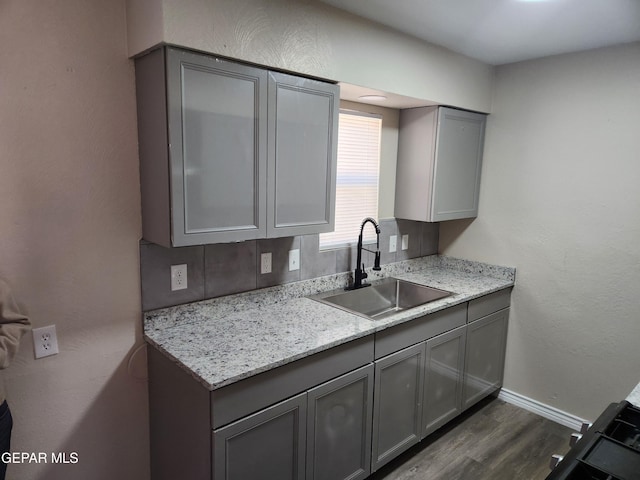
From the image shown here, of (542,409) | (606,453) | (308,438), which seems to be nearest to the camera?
(606,453)

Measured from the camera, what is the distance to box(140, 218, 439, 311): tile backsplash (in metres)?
1.96

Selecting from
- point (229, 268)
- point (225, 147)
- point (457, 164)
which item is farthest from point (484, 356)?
point (225, 147)

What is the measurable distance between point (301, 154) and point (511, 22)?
4.13ft

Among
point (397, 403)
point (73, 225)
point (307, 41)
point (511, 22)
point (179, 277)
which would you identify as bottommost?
point (397, 403)

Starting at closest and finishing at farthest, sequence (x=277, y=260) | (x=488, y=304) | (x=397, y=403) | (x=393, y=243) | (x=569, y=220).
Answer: (x=397, y=403)
(x=277, y=260)
(x=569, y=220)
(x=488, y=304)
(x=393, y=243)

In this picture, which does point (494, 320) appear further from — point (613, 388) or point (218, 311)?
point (218, 311)

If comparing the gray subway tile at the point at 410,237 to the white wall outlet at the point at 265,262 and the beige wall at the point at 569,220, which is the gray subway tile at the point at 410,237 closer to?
the beige wall at the point at 569,220

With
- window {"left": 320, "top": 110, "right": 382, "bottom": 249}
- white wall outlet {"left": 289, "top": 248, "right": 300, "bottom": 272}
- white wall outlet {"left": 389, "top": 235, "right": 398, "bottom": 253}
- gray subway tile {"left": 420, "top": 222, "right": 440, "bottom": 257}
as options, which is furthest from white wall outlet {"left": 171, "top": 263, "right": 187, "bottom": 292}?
gray subway tile {"left": 420, "top": 222, "right": 440, "bottom": 257}

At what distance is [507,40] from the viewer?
2.43m

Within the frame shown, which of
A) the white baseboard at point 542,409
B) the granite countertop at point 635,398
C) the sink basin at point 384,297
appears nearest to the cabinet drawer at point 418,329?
the sink basin at point 384,297

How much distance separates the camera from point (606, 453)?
3.30ft

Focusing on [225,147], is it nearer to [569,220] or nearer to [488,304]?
[488,304]

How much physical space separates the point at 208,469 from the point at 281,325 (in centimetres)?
66

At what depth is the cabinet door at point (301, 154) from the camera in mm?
1926
